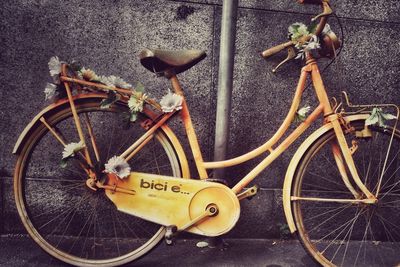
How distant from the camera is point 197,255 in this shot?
11.1 feet

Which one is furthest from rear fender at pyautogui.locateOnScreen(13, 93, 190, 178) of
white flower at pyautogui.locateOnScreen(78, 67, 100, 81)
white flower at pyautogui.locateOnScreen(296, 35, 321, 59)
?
white flower at pyautogui.locateOnScreen(296, 35, 321, 59)

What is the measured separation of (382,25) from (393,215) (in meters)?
2.05

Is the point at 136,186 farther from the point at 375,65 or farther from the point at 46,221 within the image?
the point at 375,65

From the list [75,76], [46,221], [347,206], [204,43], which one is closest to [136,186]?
[75,76]

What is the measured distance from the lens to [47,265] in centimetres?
307

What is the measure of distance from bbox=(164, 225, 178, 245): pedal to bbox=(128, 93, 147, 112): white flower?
97 centimetres

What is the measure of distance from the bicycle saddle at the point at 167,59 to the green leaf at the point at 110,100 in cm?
34

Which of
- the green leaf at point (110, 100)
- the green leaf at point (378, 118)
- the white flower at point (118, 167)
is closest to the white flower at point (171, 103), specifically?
the green leaf at point (110, 100)

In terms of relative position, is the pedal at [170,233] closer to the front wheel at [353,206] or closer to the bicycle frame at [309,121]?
the bicycle frame at [309,121]

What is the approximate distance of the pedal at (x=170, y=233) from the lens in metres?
2.89

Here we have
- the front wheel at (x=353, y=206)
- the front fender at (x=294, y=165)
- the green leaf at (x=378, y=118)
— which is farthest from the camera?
the front wheel at (x=353, y=206)

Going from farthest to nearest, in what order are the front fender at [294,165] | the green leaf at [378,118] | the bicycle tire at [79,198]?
the bicycle tire at [79,198]
the front fender at [294,165]
the green leaf at [378,118]

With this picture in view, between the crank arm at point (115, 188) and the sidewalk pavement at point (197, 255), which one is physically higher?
the crank arm at point (115, 188)

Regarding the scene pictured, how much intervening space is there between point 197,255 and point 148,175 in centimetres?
100
